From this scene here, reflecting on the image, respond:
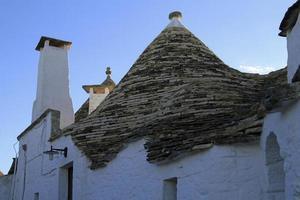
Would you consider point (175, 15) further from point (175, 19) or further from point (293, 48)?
point (293, 48)

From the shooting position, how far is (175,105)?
9.24 m

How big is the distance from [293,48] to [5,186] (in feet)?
40.7

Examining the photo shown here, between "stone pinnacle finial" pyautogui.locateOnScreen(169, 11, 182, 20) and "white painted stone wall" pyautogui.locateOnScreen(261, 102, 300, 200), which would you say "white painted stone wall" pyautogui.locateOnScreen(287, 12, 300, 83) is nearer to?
"white painted stone wall" pyautogui.locateOnScreen(261, 102, 300, 200)

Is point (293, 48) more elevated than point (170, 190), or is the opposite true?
point (293, 48)

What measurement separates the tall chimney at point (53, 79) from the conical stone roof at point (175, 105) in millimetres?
2866

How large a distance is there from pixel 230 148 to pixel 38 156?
25.5 feet

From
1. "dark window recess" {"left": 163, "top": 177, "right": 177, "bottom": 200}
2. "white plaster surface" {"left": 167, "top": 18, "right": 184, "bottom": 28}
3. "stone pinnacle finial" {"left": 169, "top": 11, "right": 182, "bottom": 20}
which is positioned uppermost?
"stone pinnacle finial" {"left": 169, "top": 11, "right": 182, "bottom": 20}

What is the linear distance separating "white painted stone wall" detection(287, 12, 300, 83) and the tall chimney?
8.04 meters

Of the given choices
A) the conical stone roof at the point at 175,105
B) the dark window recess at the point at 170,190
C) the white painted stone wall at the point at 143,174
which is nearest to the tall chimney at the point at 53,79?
the white painted stone wall at the point at 143,174

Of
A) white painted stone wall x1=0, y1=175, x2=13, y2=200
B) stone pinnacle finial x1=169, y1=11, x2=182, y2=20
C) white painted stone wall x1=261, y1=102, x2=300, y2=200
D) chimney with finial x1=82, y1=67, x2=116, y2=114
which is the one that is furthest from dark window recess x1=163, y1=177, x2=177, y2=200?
white painted stone wall x1=0, y1=175, x2=13, y2=200

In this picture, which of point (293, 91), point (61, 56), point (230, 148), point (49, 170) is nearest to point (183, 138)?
point (230, 148)

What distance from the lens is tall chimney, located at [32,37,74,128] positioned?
46.6 ft

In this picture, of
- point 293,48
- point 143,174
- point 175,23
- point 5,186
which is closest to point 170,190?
point 143,174

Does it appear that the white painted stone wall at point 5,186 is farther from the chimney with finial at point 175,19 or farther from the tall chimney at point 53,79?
the chimney with finial at point 175,19
